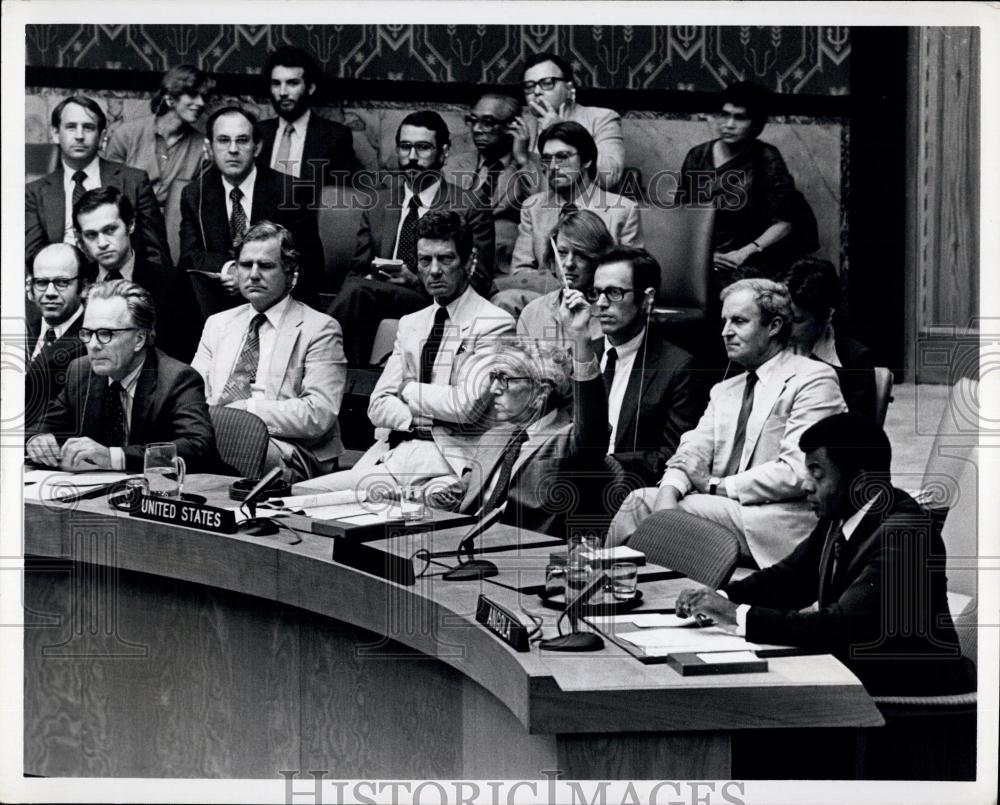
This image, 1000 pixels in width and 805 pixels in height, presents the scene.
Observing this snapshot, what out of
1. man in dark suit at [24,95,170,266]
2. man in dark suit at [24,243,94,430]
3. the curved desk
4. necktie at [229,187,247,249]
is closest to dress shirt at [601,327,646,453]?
the curved desk

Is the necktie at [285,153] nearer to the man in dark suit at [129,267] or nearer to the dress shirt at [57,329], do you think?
the man in dark suit at [129,267]

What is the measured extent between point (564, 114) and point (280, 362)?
147cm

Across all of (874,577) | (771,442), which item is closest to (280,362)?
(771,442)

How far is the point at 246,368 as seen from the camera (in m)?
5.05

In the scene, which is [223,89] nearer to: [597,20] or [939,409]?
[597,20]

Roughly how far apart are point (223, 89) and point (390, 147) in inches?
27.4

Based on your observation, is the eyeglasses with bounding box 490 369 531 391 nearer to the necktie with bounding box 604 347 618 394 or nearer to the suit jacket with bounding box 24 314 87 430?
the necktie with bounding box 604 347 618 394

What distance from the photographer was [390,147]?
485 cm

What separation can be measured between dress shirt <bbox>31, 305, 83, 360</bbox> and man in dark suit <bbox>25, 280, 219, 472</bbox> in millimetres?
38

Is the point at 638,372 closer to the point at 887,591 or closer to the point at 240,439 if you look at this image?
the point at 887,591

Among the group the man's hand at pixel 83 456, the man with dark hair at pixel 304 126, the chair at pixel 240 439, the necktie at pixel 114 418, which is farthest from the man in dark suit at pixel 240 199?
the man's hand at pixel 83 456

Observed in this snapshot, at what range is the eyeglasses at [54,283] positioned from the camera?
16.5 feet

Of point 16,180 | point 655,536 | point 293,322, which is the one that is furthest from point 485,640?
point 16,180

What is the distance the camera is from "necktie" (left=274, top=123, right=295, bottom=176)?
4898 mm
